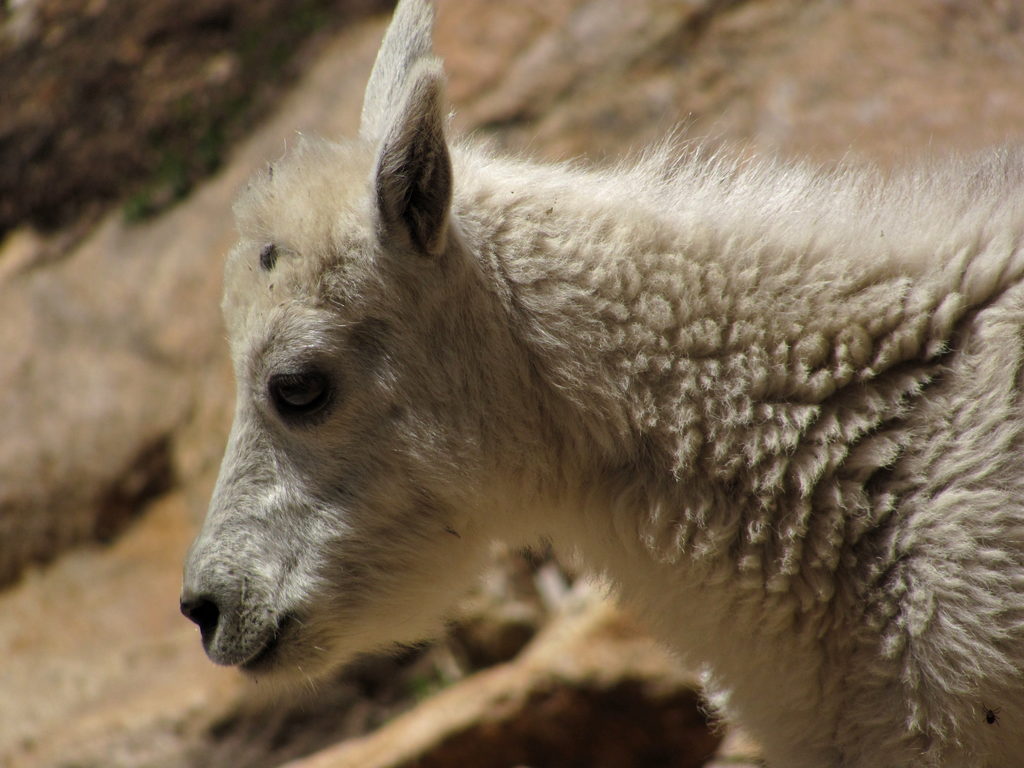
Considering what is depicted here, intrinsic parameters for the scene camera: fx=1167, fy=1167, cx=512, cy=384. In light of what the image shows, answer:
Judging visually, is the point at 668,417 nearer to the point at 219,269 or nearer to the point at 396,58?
the point at 396,58

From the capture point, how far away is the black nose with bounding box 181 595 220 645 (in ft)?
10.9

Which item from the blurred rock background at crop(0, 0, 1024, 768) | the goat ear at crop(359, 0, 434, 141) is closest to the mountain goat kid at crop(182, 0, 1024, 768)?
the goat ear at crop(359, 0, 434, 141)

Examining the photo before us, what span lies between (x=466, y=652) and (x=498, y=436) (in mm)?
3468


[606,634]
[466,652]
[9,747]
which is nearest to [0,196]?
[9,747]

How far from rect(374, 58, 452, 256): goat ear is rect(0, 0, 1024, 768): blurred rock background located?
1810mm

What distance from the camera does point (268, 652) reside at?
3367mm

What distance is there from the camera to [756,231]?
3162 mm

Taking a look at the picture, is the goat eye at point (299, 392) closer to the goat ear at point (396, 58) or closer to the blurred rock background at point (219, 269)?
the goat ear at point (396, 58)

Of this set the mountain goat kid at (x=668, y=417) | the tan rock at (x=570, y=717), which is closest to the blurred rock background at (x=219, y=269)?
the tan rock at (x=570, y=717)

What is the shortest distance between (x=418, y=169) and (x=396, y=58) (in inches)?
33.8

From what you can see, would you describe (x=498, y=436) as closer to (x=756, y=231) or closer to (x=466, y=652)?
(x=756, y=231)

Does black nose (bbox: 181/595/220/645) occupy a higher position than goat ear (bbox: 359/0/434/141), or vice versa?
goat ear (bbox: 359/0/434/141)

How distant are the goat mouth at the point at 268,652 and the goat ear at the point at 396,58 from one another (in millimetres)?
1448

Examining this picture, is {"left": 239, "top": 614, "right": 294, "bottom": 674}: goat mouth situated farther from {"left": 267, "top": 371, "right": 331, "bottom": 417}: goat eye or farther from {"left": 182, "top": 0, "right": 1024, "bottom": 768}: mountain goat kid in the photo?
{"left": 267, "top": 371, "right": 331, "bottom": 417}: goat eye
